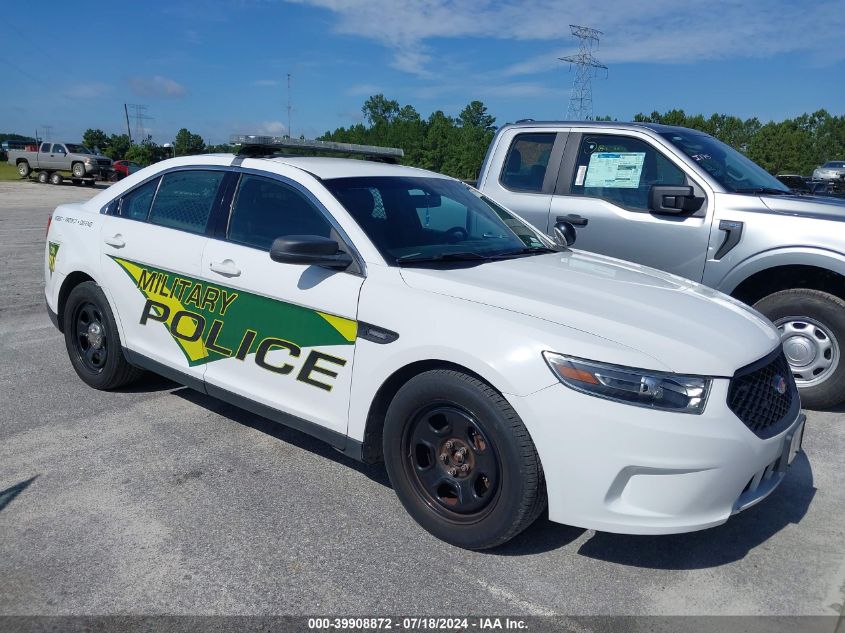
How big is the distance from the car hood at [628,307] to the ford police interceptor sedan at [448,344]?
0.01 metres

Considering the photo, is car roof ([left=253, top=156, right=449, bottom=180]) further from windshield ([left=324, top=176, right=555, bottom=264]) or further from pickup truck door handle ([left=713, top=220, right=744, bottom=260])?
pickup truck door handle ([left=713, top=220, right=744, bottom=260])

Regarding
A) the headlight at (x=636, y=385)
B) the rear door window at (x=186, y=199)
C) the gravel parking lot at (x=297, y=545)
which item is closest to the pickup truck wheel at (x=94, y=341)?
the gravel parking lot at (x=297, y=545)

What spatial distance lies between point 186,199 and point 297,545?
2.30 meters

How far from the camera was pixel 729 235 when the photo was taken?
203 inches

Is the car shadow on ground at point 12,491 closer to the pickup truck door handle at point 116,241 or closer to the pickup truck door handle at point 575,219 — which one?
the pickup truck door handle at point 116,241

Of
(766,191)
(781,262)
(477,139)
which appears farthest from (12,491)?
(477,139)

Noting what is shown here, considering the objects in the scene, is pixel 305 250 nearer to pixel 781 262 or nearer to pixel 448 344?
pixel 448 344

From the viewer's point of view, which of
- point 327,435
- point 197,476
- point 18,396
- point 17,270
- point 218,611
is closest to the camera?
point 218,611

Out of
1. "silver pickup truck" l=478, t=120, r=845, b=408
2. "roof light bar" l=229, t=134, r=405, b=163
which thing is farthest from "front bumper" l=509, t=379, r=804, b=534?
"roof light bar" l=229, t=134, r=405, b=163

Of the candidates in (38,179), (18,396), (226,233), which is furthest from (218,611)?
(38,179)

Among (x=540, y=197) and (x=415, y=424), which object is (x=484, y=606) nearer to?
(x=415, y=424)

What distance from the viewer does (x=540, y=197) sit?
6.13 meters

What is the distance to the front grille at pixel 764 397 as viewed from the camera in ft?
9.34

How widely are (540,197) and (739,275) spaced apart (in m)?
1.77
